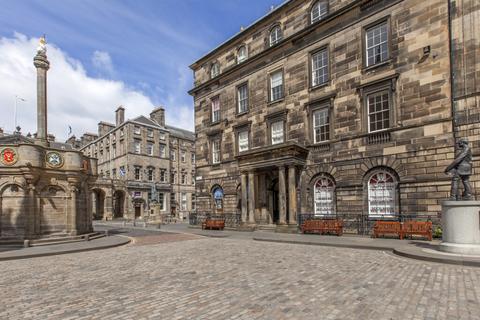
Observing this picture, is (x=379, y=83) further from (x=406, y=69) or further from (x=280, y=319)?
(x=280, y=319)

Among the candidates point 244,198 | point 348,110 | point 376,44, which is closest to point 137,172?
point 244,198

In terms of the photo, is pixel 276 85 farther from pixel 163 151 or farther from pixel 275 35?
pixel 163 151

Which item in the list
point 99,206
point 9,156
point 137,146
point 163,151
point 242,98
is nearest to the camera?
point 9,156

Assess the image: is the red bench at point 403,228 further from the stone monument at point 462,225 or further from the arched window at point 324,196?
the arched window at point 324,196

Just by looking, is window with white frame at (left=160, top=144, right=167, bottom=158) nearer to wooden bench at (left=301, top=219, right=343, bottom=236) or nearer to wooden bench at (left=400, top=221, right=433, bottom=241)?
wooden bench at (left=301, top=219, right=343, bottom=236)

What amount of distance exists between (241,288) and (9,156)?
44.5 ft

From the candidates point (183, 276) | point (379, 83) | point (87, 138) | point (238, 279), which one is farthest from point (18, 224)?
point (87, 138)

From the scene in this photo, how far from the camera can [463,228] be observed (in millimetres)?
9453

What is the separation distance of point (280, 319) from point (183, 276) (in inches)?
144

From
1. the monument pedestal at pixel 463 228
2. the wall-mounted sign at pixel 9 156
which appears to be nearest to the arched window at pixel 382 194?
the monument pedestal at pixel 463 228

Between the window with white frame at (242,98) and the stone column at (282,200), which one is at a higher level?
the window with white frame at (242,98)

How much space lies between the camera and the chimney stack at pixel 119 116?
50.5 meters

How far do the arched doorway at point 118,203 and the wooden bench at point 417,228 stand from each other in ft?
140

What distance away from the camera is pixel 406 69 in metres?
15.2
